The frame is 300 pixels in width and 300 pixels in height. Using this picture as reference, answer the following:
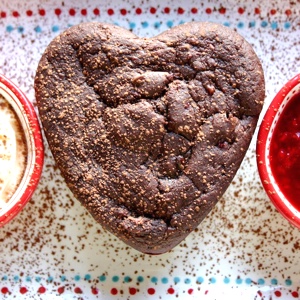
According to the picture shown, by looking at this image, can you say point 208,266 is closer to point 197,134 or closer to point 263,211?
point 263,211

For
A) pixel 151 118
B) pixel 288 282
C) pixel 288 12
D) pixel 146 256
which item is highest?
pixel 288 12

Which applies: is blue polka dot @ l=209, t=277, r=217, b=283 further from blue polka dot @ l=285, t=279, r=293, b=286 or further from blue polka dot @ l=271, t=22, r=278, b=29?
blue polka dot @ l=271, t=22, r=278, b=29

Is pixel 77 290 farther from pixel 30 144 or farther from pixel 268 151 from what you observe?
pixel 268 151

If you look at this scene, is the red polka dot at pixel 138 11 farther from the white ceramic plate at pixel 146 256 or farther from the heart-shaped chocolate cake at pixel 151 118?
the heart-shaped chocolate cake at pixel 151 118

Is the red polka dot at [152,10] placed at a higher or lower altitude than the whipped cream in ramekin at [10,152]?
higher

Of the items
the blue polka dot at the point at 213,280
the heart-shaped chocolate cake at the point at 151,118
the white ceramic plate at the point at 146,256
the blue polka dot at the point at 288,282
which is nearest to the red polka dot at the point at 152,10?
the white ceramic plate at the point at 146,256

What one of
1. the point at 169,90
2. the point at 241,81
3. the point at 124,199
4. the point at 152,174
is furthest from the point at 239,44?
the point at 124,199

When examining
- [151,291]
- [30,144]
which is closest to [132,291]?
[151,291]
